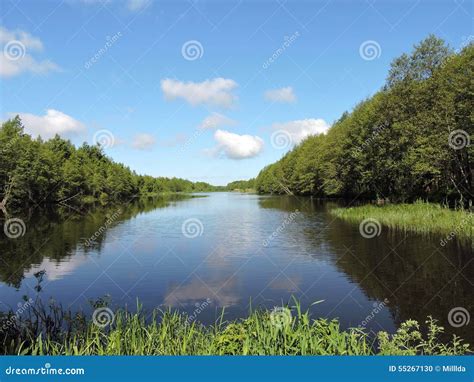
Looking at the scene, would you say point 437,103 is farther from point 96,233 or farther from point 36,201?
point 36,201

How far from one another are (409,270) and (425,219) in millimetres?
16205

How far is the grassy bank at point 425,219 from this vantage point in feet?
104

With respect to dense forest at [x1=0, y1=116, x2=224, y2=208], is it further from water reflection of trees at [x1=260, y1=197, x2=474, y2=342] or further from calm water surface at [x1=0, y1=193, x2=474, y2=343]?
water reflection of trees at [x1=260, y1=197, x2=474, y2=342]

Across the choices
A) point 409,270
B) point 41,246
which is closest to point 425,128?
point 409,270

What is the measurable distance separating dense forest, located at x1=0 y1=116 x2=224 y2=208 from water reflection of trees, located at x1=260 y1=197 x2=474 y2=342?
6125 centimetres

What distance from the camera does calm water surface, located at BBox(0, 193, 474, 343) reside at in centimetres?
1652

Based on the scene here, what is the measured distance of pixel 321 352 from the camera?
8.59 meters

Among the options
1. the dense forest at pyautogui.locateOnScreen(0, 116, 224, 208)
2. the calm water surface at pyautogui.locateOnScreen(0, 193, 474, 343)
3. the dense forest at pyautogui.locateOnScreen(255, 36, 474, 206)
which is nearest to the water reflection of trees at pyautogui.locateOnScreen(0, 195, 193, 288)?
the calm water surface at pyautogui.locateOnScreen(0, 193, 474, 343)

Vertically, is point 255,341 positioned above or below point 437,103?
below

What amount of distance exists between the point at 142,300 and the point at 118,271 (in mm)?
6585

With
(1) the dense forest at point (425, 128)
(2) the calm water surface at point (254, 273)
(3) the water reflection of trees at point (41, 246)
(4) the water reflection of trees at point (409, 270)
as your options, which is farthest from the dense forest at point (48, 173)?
(4) the water reflection of trees at point (409, 270)

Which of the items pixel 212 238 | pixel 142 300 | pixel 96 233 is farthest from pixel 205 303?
pixel 96 233

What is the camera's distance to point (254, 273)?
73.8ft

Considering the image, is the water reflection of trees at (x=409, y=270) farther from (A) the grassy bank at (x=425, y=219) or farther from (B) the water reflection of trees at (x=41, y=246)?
(B) the water reflection of trees at (x=41, y=246)
